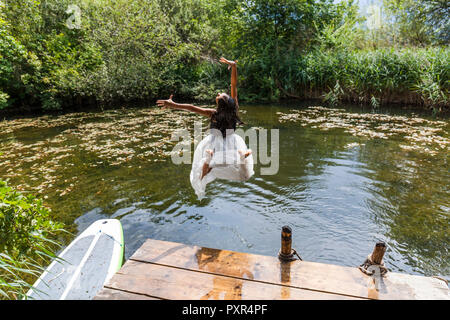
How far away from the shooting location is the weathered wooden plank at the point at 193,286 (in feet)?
7.08

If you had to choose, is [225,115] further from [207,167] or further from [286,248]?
[286,248]

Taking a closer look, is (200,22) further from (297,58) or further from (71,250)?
(71,250)

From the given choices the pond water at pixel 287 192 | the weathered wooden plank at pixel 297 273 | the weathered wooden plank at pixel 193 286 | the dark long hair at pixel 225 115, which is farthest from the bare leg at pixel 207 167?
the pond water at pixel 287 192

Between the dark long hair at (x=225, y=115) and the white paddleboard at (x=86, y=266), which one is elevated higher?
the dark long hair at (x=225, y=115)

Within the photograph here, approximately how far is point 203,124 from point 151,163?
17.2ft

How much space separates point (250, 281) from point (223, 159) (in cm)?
126

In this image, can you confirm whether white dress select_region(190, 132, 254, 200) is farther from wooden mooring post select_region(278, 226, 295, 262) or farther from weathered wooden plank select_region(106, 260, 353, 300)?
weathered wooden plank select_region(106, 260, 353, 300)

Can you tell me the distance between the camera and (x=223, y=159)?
2.93m

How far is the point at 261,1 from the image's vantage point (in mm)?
16562

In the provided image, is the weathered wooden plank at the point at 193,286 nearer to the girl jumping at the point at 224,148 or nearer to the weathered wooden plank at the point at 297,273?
the weathered wooden plank at the point at 297,273

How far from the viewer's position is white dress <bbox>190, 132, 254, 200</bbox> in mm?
2920

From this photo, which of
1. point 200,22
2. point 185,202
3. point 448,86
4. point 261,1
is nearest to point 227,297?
point 185,202

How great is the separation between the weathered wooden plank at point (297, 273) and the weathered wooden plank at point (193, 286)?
0.21ft

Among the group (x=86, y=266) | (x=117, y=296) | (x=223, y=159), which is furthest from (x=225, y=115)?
(x=86, y=266)
